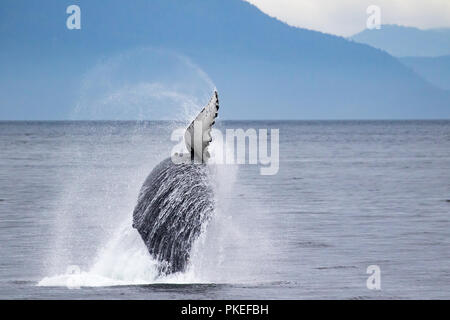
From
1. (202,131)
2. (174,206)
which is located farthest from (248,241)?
(202,131)

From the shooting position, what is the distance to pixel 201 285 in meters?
12.2

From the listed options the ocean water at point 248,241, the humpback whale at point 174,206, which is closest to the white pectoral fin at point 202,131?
the humpback whale at point 174,206

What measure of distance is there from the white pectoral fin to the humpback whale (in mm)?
188

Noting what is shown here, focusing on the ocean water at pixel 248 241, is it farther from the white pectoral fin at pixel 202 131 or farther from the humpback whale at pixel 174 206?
the white pectoral fin at pixel 202 131

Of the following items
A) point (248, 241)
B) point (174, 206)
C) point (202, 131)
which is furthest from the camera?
point (248, 241)

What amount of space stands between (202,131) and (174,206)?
117cm

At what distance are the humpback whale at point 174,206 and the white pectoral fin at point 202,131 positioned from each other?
0.62 feet

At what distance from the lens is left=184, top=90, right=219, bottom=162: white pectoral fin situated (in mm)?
10469

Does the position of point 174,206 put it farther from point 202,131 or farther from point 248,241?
point 248,241

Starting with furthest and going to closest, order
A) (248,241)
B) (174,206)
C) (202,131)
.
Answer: (248,241), (174,206), (202,131)

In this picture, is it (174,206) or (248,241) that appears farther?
(248,241)

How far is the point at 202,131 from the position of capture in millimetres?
10680
